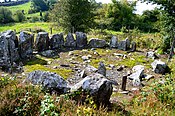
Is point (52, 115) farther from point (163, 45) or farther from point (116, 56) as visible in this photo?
point (163, 45)

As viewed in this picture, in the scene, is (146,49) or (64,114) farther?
(146,49)

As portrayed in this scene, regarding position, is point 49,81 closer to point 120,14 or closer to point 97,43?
point 97,43

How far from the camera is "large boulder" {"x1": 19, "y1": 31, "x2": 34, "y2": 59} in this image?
20203mm

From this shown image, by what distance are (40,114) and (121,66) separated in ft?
43.6

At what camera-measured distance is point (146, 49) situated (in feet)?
84.0

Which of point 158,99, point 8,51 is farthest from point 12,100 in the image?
point 8,51

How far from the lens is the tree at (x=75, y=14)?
32156 mm

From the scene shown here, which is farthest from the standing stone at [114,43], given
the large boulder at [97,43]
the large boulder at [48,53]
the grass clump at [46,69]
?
the grass clump at [46,69]

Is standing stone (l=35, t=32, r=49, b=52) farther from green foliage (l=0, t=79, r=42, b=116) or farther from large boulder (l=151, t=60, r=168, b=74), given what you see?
green foliage (l=0, t=79, r=42, b=116)

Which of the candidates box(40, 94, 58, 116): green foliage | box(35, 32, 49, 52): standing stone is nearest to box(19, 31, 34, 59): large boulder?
box(35, 32, 49, 52): standing stone

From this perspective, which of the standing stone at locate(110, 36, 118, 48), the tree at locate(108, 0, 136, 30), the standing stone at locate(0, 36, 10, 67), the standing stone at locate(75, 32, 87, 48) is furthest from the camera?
the tree at locate(108, 0, 136, 30)

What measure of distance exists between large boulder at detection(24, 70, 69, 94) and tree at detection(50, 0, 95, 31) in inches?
905

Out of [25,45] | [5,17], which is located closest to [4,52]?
[25,45]

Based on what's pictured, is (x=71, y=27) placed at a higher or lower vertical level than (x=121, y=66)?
higher
